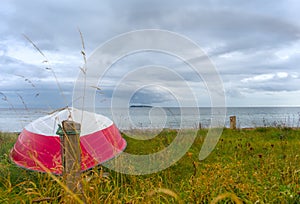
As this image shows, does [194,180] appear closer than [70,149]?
No

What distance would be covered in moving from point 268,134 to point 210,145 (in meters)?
2.82

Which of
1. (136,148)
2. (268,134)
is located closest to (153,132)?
(136,148)

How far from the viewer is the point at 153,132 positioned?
28.8 feet

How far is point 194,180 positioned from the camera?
3.66 meters

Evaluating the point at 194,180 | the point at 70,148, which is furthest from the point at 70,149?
the point at 194,180

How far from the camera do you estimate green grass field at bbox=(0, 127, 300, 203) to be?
114 inches

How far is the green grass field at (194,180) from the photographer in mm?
2906

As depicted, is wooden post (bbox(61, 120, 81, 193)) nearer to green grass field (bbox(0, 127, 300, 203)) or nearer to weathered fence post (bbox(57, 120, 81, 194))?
weathered fence post (bbox(57, 120, 81, 194))

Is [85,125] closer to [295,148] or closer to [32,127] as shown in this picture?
[32,127]

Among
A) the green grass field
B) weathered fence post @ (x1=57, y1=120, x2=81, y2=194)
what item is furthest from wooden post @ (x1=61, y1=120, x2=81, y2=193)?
the green grass field

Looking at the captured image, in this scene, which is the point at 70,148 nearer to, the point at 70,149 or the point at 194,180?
the point at 70,149

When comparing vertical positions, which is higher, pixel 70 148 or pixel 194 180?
pixel 70 148

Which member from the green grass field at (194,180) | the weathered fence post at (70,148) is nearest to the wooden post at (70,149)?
the weathered fence post at (70,148)

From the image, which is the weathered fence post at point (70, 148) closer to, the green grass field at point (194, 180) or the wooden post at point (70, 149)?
the wooden post at point (70, 149)
